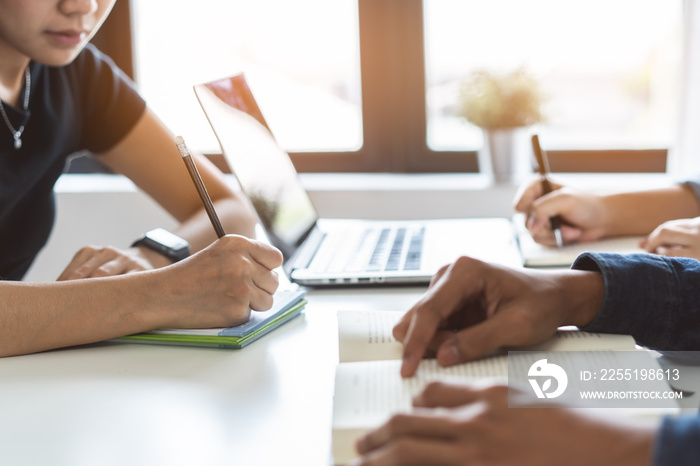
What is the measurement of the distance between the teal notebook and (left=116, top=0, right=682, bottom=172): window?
48.6 inches

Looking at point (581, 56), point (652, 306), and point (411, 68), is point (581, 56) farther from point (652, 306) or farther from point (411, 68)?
point (652, 306)

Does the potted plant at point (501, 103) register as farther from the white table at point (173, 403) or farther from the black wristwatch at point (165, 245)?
the white table at point (173, 403)

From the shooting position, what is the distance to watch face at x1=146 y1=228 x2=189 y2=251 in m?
1.17

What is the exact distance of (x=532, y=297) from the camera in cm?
78

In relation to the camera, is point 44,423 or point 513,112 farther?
point 513,112

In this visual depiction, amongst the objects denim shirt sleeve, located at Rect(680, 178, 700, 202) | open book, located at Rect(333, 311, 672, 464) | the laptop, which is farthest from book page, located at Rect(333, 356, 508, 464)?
denim shirt sleeve, located at Rect(680, 178, 700, 202)

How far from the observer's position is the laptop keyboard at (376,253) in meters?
1.19

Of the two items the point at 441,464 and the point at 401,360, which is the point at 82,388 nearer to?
the point at 401,360

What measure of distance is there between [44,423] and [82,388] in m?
0.09

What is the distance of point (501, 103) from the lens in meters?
1.96

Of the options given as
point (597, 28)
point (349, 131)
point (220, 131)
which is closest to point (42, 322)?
point (220, 131)

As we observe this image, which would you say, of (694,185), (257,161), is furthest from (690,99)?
(257,161)

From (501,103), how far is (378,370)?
4.44ft

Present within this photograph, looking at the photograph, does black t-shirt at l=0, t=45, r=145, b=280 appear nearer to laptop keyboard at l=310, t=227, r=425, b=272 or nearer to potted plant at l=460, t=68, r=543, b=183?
A: laptop keyboard at l=310, t=227, r=425, b=272
